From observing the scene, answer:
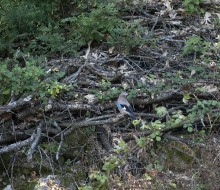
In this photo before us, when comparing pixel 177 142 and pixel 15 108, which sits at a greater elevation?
pixel 15 108

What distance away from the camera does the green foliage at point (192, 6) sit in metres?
6.37

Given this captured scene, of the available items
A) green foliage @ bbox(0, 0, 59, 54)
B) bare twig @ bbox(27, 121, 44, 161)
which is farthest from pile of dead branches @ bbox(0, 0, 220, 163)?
green foliage @ bbox(0, 0, 59, 54)

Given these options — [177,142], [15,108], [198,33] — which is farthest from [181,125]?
[198,33]

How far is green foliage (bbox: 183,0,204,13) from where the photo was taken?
6.37 meters

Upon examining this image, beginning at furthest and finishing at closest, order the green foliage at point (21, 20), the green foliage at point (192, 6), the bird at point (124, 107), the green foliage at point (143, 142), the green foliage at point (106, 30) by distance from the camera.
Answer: the green foliage at point (192, 6), the green foliage at point (21, 20), the green foliage at point (106, 30), the bird at point (124, 107), the green foliage at point (143, 142)

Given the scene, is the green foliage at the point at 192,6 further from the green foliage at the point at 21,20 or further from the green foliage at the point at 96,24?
the green foliage at the point at 21,20

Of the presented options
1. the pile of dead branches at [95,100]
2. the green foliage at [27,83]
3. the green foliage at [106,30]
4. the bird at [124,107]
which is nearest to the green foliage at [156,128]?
the pile of dead branches at [95,100]

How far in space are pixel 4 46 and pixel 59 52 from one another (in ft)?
2.28

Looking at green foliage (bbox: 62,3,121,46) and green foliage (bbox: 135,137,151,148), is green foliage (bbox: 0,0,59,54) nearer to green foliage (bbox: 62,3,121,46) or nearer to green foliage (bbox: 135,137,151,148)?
green foliage (bbox: 62,3,121,46)

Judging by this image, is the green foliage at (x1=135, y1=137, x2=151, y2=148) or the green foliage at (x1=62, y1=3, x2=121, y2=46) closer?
the green foliage at (x1=135, y1=137, x2=151, y2=148)

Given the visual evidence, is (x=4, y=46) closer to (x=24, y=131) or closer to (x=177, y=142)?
(x=24, y=131)

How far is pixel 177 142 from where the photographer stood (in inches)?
175

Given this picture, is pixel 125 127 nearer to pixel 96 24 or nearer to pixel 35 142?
pixel 35 142

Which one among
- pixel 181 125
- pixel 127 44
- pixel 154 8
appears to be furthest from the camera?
pixel 154 8
